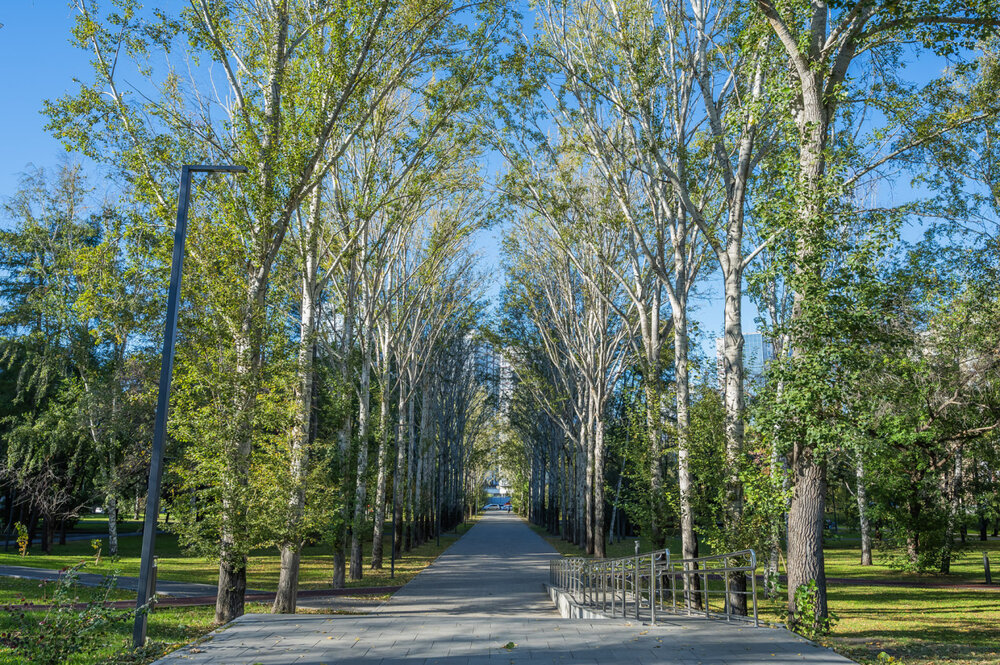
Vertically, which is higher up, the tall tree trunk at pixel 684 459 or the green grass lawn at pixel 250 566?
the tall tree trunk at pixel 684 459

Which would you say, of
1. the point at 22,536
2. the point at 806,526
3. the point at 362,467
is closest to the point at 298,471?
the point at 22,536

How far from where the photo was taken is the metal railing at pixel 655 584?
979 centimetres

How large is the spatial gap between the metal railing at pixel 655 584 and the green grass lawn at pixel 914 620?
0.90m

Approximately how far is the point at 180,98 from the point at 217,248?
483 centimetres

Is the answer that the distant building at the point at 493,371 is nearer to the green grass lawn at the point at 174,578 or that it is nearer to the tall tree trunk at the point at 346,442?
the green grass lawn at the point at 174,578

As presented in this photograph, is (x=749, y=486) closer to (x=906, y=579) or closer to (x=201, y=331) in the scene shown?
(x=201, y=331)

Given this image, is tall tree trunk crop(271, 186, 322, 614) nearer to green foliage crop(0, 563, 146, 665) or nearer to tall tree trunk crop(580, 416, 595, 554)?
green foliage crop(0, 563, 146, 665)

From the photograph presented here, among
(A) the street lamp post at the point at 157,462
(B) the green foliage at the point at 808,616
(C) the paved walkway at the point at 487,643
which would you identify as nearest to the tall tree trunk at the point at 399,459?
(C) the paved walkway at the point at 487,643

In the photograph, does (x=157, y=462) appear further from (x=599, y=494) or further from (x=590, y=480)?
(x=590, y=480)

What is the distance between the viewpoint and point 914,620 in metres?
14.3

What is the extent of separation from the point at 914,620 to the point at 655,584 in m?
7.15

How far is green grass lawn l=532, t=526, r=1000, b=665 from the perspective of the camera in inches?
368

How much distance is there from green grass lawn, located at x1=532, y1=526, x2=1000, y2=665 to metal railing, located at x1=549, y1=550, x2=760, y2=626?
0.90 m

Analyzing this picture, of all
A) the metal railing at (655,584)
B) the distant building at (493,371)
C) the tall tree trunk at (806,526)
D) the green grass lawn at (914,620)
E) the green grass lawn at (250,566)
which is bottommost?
the green grass lawn at (250,566)
